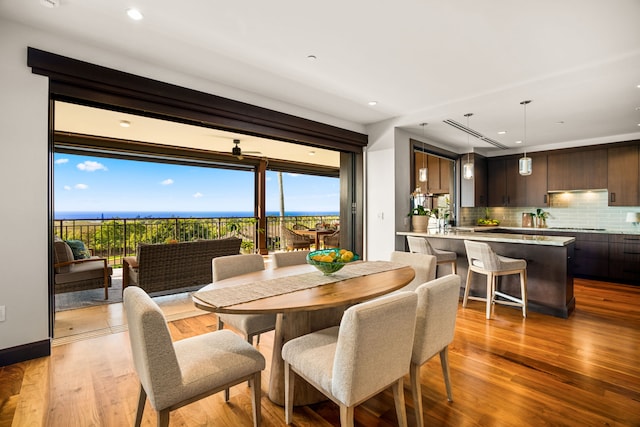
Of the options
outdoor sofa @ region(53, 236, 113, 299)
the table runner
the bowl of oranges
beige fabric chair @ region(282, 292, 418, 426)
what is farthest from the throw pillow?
beige fabric chair @ region(282, 292, 418, 426)

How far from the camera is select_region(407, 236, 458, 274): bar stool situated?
4.05 metres

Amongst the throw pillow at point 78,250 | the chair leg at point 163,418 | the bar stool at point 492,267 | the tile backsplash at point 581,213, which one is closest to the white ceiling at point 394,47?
the bar stool at point 492,267

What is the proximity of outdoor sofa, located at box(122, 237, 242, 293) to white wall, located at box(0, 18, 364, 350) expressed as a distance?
1.23 metres

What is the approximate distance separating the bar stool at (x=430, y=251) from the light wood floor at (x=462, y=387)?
109 cm

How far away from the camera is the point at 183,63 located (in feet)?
9.95

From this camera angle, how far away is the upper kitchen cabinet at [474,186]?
652 cm

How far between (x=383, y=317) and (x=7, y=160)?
3016 millimetres

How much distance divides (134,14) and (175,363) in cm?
239

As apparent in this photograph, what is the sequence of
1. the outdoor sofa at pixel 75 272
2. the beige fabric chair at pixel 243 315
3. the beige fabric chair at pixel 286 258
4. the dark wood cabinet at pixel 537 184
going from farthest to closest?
the dark wood cabinet at pixel 537 184
the outdoor sofa at pixel 75 272
the beige fabric chair at pixel 286 258
the beige fabric chair at pixel 243 315

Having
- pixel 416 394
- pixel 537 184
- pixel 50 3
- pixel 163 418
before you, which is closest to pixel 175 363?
pixel 163 418

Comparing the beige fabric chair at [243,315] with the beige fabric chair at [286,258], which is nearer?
the beige fabric chair at [243,315]

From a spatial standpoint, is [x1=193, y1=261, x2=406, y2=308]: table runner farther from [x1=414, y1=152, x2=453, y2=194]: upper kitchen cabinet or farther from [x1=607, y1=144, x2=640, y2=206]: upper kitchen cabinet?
[x1=607, y1=144, x2=640, y2=206]: upper kitchen cabinet

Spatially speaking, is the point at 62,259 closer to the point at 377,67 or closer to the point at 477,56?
the point at 377,67

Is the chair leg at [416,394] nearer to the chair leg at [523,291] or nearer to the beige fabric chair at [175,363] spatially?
the beige fabric chair at [175,363]
